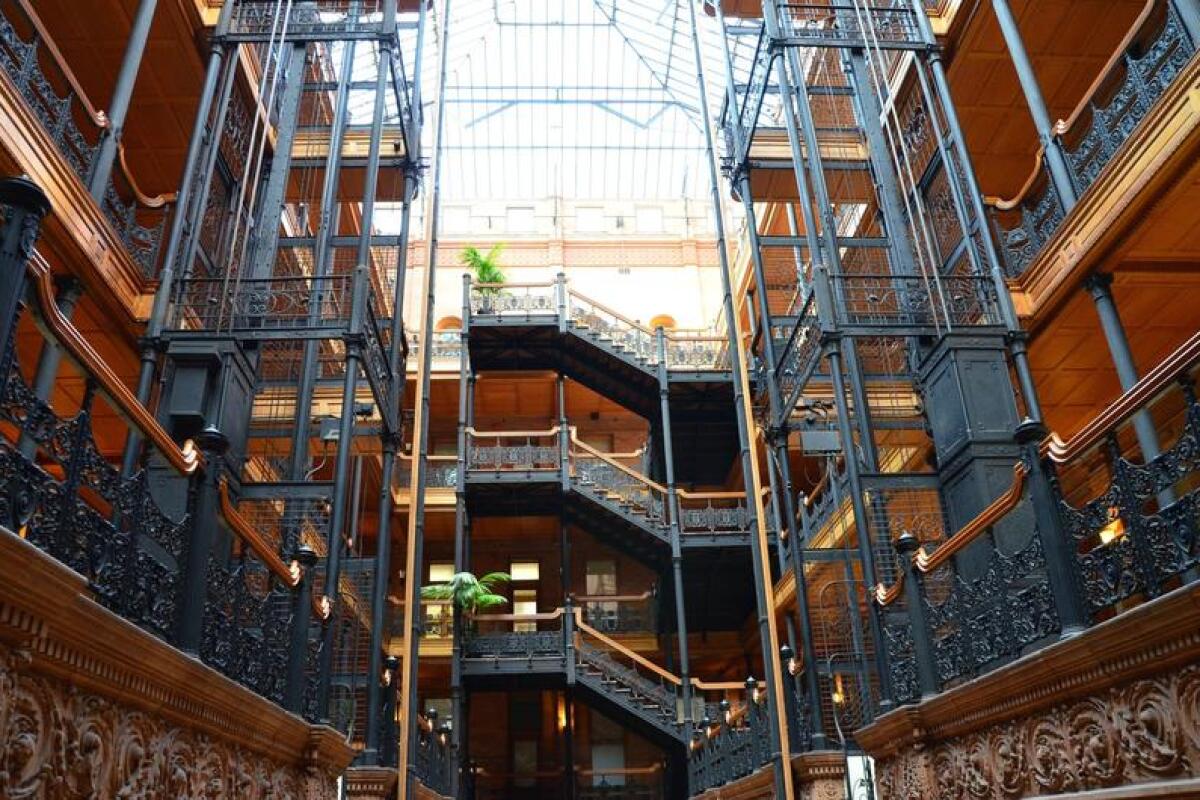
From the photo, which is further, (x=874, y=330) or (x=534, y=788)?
(x=534, y=788)

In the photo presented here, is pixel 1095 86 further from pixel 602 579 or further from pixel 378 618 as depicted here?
pixel 602 579

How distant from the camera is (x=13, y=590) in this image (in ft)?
9.63

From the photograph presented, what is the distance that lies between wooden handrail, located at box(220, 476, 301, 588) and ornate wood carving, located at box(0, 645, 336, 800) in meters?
1.30

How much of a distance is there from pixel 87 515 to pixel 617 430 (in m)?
25.0

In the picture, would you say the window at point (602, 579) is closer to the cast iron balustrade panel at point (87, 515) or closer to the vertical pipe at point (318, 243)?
the vertical pipe at point (318, 243)

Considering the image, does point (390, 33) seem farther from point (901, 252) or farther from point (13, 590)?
point (13, 590)

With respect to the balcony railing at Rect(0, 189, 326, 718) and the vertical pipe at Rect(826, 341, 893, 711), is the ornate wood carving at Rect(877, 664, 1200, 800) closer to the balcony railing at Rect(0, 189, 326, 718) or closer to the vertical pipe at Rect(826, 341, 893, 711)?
the vertical pipe at Rect(826, 341, 893, 711)

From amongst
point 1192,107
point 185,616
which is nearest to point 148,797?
point 185,616

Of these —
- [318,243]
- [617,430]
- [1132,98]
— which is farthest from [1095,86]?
[617,430]

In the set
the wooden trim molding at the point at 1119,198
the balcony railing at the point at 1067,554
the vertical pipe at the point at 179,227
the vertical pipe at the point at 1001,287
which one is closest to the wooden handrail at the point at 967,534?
the balcony railing at the point at 1067,554

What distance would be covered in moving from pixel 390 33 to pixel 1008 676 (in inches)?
437

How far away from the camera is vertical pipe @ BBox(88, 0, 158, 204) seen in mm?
10509

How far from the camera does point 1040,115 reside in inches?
459

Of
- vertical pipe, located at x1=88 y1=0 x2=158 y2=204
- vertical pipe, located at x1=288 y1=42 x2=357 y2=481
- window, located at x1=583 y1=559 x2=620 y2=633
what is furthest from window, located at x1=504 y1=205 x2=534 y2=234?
vertical pipe, located at x1=88 y1=0 x2=158 y2=204
